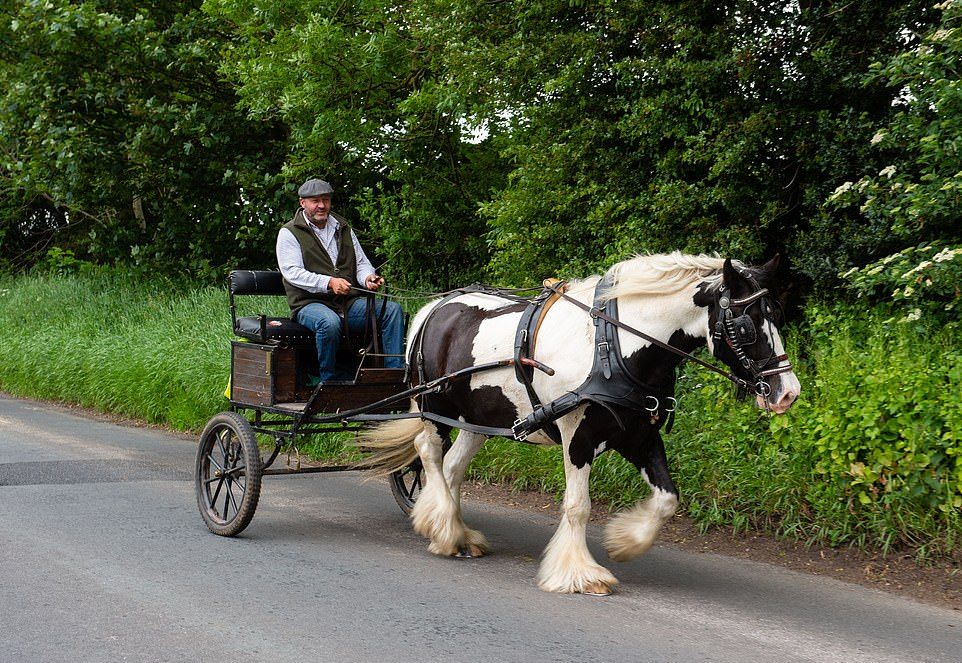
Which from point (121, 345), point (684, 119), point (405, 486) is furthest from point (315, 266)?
point (121, 345)

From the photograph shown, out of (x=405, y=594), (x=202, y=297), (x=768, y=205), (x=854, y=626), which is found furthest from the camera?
(x=202, y=297)

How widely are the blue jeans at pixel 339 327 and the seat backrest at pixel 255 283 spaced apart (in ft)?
1.64

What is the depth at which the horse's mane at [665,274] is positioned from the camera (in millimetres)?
5469

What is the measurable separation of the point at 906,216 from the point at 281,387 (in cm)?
447

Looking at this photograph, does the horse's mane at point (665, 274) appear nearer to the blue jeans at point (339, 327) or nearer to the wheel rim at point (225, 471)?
the blue jeans at point (339, 327)

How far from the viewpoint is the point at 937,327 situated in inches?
276

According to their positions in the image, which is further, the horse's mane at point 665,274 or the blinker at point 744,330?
the horse's mane at point 665,274

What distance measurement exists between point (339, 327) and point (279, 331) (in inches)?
16.4

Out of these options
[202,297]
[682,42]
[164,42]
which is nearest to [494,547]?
[682,42]

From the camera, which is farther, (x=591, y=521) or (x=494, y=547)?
(x=591, y=521)

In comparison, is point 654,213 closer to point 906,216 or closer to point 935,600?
point 906,216

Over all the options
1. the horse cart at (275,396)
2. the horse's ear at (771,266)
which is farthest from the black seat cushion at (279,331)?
the horse's ear at (771,266)

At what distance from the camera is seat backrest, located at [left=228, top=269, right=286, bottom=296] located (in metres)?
7.34

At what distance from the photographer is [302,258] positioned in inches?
286
